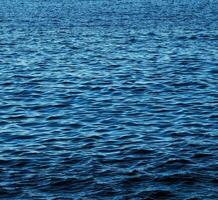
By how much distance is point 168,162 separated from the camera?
23.5 m

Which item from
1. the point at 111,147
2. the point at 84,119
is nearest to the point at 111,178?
the point at 111,147

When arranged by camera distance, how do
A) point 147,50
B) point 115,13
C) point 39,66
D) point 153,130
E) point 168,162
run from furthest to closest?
1. point 115,13
2. point 147,50
3. point 39,66
4. point 153,130
5. point 168,162

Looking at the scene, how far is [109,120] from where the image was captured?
99.7 feet

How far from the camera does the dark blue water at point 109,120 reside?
21375mm

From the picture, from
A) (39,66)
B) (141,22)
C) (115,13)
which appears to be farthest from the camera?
(115,13)

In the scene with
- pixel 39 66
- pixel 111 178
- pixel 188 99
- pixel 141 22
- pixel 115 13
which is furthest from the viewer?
pixel 115 13

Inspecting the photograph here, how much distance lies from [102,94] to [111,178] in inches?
615

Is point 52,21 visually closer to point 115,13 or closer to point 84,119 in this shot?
point 115,13

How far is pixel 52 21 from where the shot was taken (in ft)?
295

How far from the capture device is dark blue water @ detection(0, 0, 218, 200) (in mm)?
21375

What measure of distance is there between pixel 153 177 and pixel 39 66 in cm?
2839

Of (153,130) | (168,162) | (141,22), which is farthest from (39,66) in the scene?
(141,22)

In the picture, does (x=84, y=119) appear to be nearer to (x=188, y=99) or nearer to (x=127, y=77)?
(x=188, y=99)

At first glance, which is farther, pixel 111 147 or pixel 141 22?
pixel 141 22
